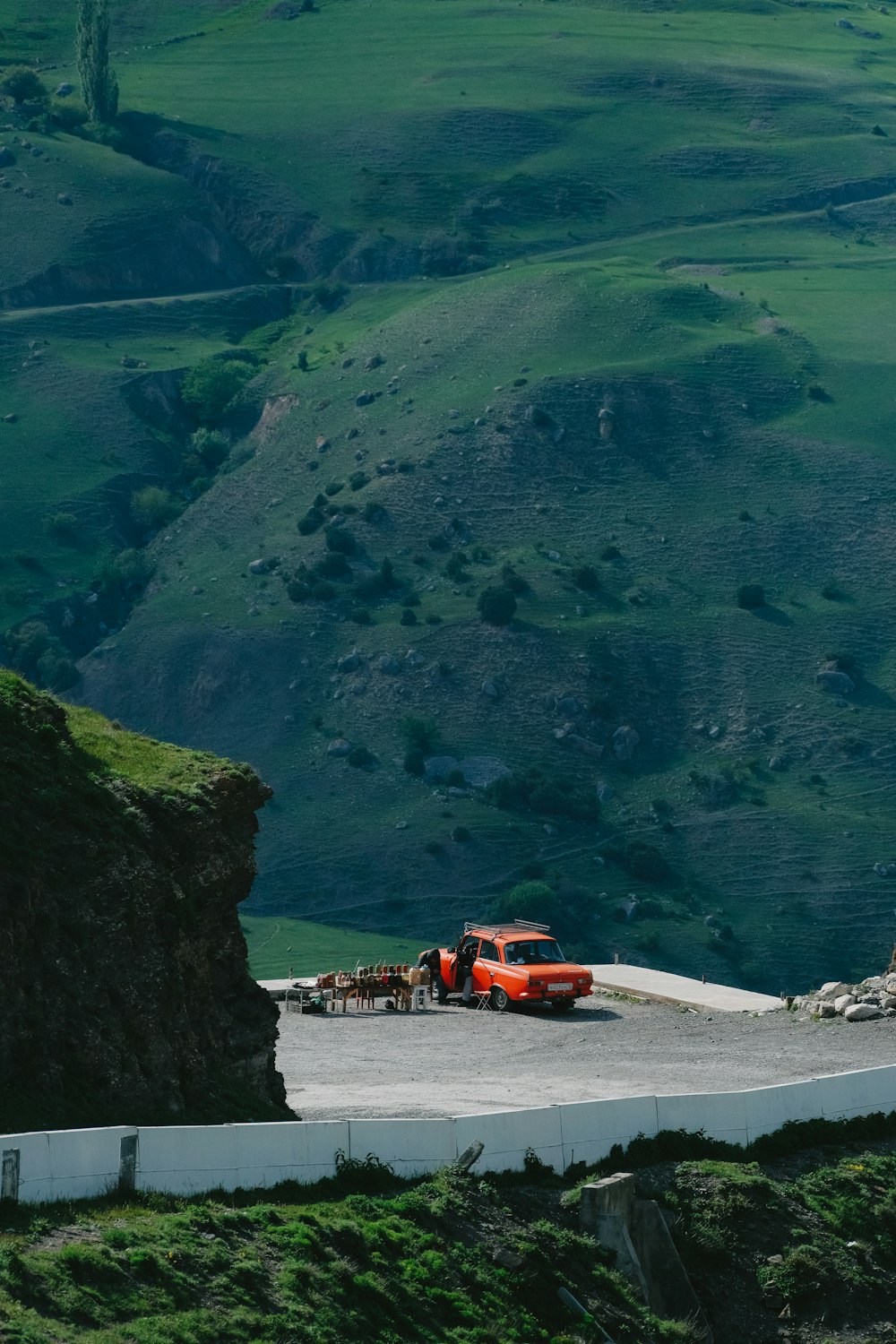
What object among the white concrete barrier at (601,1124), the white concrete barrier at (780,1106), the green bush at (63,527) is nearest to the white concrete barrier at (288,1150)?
the white concrete barrier at (601,1124)

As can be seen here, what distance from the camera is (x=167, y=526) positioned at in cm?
17288

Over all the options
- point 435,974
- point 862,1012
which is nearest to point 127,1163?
point 862,1012

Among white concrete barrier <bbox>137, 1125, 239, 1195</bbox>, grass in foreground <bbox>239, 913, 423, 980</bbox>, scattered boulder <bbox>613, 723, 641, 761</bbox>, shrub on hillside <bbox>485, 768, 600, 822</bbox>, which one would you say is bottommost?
grass in foreground <bbox>239, 913, 423, 980</bbox>

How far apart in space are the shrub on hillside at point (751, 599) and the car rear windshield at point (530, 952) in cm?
10226

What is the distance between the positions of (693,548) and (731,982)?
44403 mm

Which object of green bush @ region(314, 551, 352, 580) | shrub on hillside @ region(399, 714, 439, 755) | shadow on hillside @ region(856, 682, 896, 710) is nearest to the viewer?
shrub on hillside @ region(399, 714, 439, 755)

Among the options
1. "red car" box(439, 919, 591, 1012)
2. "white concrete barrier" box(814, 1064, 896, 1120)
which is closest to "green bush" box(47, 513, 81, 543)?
"red car" box(439, 919, 591, 1012)

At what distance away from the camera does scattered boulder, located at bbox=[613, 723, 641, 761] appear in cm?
13462

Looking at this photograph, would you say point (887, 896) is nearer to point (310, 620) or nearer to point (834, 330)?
point (310, 620)

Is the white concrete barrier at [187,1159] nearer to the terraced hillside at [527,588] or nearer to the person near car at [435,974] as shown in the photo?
the person near car at [435,974]

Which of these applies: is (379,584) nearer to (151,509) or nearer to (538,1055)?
(151,509)

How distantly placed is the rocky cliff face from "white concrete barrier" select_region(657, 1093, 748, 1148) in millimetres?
4592

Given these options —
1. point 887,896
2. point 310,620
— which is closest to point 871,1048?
point 887,896

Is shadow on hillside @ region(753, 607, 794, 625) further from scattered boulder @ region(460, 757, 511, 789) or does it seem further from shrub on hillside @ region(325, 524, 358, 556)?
shrub on hillside @ region(325, 524, 358, 556)
